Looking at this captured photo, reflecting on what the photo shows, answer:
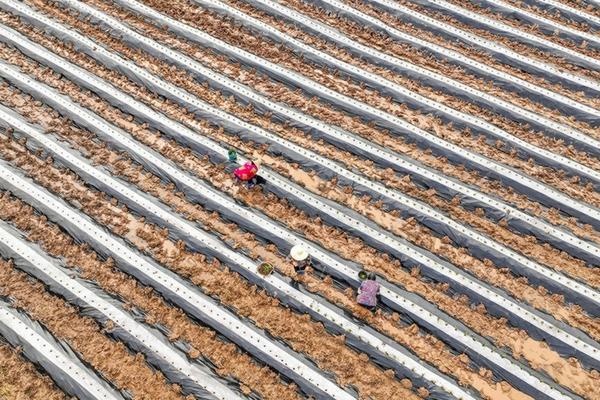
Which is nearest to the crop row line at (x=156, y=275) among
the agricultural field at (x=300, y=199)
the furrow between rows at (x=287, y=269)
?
the agricultural field at (x=300, y=199)

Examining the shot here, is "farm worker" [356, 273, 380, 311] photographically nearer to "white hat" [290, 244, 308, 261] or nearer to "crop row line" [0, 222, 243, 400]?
"white hat" [290, 244, 308, 261]

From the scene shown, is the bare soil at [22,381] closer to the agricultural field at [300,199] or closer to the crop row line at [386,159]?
the agricultural field at [300,199]

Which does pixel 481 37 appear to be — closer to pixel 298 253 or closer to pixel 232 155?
pixel 232 155

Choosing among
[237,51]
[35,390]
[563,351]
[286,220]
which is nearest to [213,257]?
[286,220]

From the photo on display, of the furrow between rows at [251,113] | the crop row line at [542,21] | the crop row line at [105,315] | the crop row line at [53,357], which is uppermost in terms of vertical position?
the crop row line at [542,21]

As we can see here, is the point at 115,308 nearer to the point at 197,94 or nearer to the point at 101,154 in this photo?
the point at 101,154

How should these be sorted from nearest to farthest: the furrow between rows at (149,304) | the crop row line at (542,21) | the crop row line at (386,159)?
the furrow between rows at (149,304) → the crop row line at (386,159) → the crop row line at (542,21)
